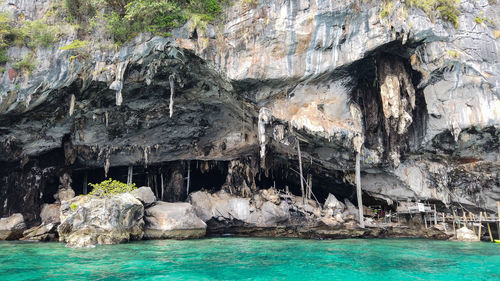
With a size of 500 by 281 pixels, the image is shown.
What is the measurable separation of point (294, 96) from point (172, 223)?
25.6ft

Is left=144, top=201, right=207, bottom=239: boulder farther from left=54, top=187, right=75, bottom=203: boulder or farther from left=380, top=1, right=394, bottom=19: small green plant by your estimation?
left=380, top=1, right=394, bottom=19: small green plant

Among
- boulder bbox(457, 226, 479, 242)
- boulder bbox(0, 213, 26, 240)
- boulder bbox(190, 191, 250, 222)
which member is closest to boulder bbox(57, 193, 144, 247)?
boulder bbox(0, 213, 26, 240)

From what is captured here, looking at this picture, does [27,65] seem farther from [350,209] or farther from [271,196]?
[350,209]

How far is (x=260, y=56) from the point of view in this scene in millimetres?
16203

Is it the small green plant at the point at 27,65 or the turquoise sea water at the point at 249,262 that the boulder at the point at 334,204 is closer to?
the turquoise sea water at the point at 249,262

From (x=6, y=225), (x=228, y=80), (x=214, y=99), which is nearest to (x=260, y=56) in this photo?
(x=228, y=80)

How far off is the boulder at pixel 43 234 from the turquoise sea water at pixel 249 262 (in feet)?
5.77

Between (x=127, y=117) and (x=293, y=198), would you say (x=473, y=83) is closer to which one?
(x=293, y=198)

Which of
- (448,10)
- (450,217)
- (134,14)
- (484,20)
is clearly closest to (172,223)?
(134,14)

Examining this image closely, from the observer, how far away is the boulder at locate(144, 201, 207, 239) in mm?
16406

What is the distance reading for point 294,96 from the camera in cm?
1720

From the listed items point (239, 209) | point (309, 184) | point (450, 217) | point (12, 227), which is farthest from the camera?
point (309, 184)

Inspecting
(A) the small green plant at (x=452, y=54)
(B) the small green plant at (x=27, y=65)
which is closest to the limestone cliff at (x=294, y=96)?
(A) the small green plant at (x=452, y=54)

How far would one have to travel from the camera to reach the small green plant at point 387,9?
49.4ft
